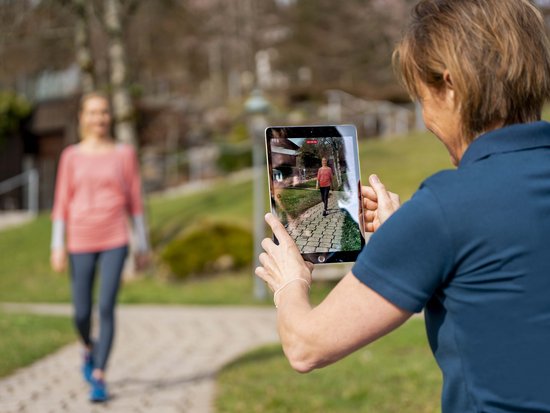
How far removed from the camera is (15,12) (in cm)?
1466

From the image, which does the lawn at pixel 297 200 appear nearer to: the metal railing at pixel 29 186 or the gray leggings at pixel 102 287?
the gray leggings at pixel 102 287

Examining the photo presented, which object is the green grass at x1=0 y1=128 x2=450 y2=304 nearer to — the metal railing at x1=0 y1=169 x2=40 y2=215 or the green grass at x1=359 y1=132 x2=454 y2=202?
the green grass at x1=359 y1=132 x2=454 y2=202

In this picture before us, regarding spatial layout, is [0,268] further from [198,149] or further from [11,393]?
[198,149]

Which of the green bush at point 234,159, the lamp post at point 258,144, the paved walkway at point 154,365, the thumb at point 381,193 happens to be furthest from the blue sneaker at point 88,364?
the green bush at point 234,159

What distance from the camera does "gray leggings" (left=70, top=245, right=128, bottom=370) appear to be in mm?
5707

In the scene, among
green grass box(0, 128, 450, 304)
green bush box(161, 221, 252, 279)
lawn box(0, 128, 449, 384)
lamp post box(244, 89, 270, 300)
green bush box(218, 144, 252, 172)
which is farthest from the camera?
green bush box(218, 144, 252, 172)

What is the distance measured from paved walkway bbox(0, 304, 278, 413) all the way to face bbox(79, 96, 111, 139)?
190 cm

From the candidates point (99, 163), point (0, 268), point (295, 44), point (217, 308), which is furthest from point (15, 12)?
point (295, 44)

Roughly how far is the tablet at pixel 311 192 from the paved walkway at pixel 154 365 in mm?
3758

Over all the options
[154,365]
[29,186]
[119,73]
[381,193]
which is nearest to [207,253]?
[119,73]

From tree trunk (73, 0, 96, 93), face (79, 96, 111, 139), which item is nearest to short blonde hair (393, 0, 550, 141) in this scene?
face (79, 96, 111, 139)

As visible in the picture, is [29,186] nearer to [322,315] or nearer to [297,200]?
[297,200]

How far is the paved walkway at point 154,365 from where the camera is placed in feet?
18.8

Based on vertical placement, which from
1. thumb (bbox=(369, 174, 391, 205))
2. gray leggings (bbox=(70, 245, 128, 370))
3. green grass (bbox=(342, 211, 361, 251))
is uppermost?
thumb (bbox=(369, 174, 391, 205))
